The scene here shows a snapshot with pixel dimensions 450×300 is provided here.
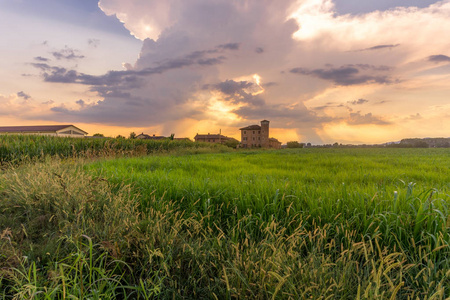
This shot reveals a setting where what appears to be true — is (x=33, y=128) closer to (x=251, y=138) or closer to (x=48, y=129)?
(x=48, y=129)

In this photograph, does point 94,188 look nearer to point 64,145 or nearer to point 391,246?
point 391,246

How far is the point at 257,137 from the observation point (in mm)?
95938

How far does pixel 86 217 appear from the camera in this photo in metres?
3.60

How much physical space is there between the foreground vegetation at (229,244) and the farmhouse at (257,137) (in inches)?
3465

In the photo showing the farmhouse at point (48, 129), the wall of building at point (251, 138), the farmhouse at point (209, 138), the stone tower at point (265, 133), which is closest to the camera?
the farmhouse at point (48, 129)

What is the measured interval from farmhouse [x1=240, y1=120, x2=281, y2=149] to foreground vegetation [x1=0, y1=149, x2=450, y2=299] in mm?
88013

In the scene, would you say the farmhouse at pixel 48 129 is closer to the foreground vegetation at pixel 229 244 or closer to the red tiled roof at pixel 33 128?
the red tiled roof at pixel 33 128

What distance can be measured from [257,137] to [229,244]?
9416cm

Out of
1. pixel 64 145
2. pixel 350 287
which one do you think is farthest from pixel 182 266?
pixel 64 145

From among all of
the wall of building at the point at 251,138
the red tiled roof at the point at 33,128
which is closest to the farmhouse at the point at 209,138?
the wall of building at the point at 251,138

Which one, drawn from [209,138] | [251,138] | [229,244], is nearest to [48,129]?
[209,138]

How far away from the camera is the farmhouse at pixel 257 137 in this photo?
9294 centimetres

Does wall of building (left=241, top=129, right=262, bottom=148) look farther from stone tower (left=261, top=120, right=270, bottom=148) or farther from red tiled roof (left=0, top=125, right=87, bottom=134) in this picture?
red tiled roof (left=0, top=125, right=87, bottom=134)

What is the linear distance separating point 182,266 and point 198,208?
1.57 meters
